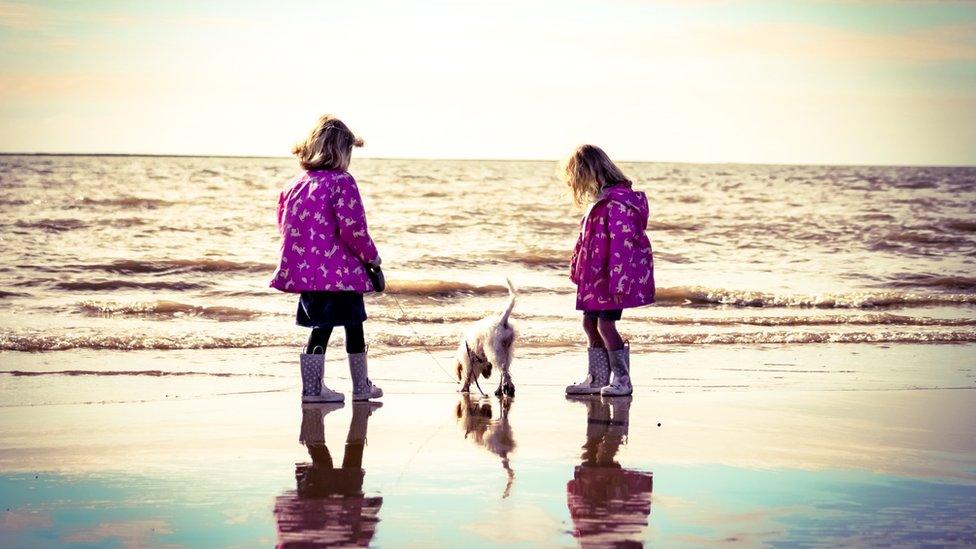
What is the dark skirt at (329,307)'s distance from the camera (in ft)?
21.4

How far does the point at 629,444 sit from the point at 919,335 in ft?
19.1

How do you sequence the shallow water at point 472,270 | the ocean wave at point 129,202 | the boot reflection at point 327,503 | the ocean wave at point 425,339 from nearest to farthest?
the boot reflection at point 327,503, the ocean wave at point 425,339, the shallow water at point 472,270, the ocean wave at point 129,202

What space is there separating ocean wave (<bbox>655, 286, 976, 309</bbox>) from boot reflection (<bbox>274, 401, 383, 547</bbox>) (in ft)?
30.2

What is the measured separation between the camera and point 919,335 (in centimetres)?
1026

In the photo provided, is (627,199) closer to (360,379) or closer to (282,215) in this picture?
(360,379)

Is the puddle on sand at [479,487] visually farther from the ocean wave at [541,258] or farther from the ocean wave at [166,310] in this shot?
the ocean wave at [541,258]

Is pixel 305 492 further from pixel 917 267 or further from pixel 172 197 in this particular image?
pixel 172 197

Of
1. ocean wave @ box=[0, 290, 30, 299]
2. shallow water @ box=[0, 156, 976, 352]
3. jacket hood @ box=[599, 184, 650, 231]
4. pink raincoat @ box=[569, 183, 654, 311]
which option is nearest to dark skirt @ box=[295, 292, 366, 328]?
pink raincoat @ box=[569, 183, 654, 311]

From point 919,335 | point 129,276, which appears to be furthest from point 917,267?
point 129,276

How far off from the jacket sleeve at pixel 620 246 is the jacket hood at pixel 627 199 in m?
0.03

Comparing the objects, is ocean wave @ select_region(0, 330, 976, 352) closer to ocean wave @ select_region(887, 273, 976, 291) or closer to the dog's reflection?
the dog's reflection

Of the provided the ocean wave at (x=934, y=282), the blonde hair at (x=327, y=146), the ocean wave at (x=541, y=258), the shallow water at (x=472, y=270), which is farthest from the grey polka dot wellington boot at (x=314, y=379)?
the ocean wave at (x=934, y=282)

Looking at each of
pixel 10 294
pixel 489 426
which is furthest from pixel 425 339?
pixel 10 294

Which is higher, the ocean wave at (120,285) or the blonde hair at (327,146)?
the blonde hair at (327,146)
